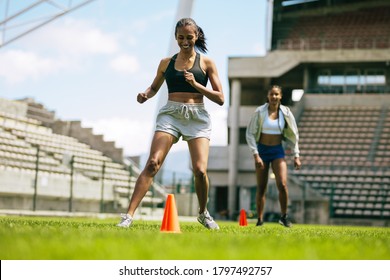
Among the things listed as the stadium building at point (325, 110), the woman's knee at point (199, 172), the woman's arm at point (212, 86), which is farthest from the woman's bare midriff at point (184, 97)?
the stadium building at point (325, 110)

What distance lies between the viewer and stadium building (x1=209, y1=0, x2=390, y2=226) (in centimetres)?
2327

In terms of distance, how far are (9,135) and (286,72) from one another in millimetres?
18487

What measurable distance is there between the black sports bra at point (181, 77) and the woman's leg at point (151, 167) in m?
0.43

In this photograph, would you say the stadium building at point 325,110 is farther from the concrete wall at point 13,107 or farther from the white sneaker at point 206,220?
the white sneaker at point 206,220

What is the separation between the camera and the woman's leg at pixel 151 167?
18.0ft

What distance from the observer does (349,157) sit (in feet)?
89.0

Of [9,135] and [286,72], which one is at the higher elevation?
[286,72]

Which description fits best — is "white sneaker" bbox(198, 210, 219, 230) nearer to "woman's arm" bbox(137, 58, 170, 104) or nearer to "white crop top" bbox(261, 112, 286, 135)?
"woman's arm" bbox(137, 58, 170, 104)

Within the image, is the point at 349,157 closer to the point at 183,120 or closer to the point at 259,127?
the point at 259,127

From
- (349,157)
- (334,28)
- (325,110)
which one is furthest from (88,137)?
(334,28)

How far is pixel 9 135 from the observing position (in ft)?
61.9

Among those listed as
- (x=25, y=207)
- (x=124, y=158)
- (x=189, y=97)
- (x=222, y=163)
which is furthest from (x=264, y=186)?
(x=222, y=163)

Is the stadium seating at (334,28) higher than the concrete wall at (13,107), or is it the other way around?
the stadium seating at (334,28)

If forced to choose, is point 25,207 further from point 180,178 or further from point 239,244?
point 239,244
